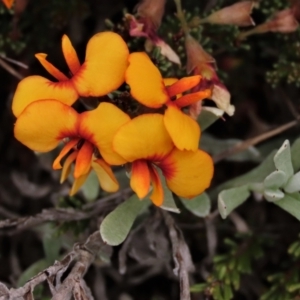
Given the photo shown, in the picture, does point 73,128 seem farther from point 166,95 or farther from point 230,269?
point 230,269

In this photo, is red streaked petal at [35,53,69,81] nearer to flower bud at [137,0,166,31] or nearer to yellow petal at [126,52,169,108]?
yellow petal at [126,52,169,108]

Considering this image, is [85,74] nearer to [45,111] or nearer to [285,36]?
[45,111]

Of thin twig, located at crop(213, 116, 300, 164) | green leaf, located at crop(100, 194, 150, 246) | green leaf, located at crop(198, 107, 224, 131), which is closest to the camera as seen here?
green leaf, located at crop(100, 194, 150, 246)

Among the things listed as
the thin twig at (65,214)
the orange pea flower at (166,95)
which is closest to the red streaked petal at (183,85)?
the orange pea flower at (166,95)

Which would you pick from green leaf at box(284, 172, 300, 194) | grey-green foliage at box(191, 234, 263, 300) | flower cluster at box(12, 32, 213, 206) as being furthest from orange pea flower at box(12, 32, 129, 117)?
grey-green foliage at box(191, 234, 263, 300)

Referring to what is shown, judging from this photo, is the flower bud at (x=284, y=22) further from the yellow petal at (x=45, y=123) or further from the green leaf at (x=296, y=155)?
the yellow petal at (x=45, y=123)

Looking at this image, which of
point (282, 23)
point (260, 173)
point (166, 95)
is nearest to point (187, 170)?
point (166, 95)
